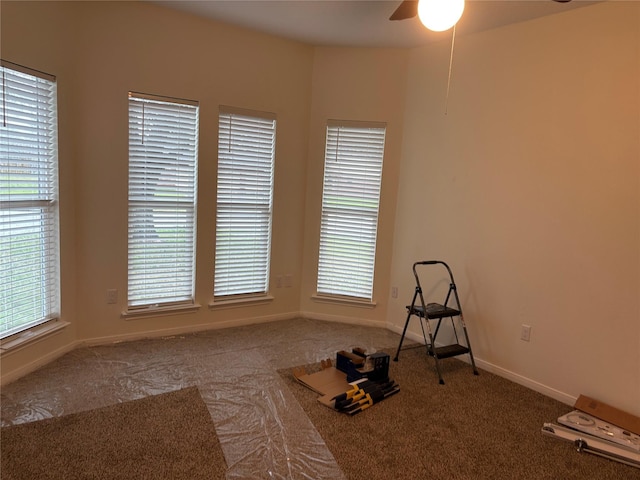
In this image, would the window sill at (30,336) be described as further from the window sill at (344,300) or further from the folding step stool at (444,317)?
the folding step stool at (444,317)

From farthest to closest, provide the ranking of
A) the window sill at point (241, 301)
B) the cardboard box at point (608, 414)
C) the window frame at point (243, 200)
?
the window sill at point (241, 301), the window frame at point (243, 200), the cardboard box at point (608, 414)

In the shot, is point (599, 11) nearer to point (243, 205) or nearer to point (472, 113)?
point (472, 113)

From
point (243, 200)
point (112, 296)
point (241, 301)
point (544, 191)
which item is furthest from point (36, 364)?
point (544, 191)

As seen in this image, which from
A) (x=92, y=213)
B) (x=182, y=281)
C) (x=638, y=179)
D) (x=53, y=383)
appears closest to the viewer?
(x=638, y=179)

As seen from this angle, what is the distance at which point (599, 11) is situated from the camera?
2.62 metres

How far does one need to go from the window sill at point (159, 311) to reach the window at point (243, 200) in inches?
10.1

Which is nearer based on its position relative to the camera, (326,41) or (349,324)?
(326,41)

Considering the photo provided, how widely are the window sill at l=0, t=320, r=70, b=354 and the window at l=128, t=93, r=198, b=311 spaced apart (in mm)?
552

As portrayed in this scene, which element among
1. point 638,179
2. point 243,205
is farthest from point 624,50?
point 243,205

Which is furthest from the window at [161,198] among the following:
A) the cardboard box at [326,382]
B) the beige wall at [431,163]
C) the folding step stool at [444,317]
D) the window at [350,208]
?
the folding step stool at [444,317]

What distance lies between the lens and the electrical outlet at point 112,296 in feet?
10.9

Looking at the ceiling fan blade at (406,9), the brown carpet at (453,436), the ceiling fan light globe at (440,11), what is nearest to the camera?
the ceiling fan light globe at (440,11)

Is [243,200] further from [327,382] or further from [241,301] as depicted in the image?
[327,382]

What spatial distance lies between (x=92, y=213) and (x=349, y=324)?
2507 millimetres
